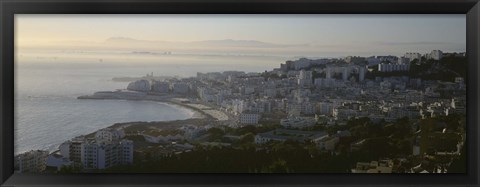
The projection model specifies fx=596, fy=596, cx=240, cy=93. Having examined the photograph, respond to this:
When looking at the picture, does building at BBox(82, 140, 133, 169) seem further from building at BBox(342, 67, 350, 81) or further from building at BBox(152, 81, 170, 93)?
building at BBox(342, 67, 350, 81)

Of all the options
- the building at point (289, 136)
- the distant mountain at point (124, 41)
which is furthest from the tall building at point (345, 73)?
the distant mountain at point (124, 41)

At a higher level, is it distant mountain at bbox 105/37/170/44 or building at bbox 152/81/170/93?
distant mountain at bbox 105/37/170/44

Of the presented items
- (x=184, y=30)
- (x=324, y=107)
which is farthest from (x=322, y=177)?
(x=184, y=30)

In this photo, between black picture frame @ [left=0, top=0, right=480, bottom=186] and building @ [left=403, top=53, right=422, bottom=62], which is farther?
Answer: building @ [left=403, top=53, right=422, bottom=62]

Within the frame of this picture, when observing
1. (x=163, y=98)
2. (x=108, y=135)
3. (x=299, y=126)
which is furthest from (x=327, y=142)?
(x=108, y=135)

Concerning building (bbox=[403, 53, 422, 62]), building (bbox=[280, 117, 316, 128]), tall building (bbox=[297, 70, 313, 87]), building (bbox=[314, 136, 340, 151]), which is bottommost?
building (bbox=[314, 136, 340, 151])

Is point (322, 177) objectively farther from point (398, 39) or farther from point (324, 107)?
point (398, 39)

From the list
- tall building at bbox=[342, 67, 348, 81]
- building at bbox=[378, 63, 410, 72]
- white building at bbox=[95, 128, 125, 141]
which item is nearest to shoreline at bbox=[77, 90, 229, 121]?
white building at bbox=[95, 128, 125, 141]
